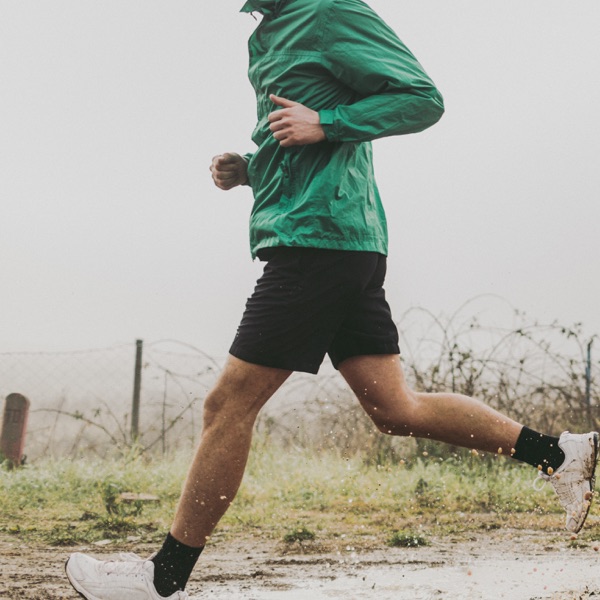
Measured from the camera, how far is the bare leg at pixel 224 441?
2699mm

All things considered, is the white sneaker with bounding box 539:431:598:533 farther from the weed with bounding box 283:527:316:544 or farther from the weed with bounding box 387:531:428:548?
the weed with bounding box 283:527:316:544

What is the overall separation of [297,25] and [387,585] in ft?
7.09

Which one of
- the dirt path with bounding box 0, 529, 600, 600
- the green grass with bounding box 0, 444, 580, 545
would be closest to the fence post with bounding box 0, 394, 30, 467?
the green grass with bounding box 0, 444, 580, 545

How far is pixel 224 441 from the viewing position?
8.87ft

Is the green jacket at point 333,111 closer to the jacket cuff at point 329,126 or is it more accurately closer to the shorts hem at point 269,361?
the jacket cuff at point 329,126

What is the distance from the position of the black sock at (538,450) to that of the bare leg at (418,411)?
3cm

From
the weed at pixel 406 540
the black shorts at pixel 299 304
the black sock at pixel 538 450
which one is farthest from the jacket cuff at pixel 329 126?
the weed at pixel 406 540

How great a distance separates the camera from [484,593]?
3.27 metres

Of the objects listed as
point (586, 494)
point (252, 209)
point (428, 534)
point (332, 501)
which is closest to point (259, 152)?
point (252, 209)

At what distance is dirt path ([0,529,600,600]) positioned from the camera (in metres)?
3.28

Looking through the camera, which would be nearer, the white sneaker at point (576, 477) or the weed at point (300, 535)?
the white sneaker at point (576, 477)

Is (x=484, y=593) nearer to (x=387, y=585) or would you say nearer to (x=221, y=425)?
(x=387, y=585)

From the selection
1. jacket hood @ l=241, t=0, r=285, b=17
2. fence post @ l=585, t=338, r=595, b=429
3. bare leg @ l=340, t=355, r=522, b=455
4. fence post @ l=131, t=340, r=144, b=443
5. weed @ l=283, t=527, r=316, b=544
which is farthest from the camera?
fence post @ l=131, t=340, r=144, b=443

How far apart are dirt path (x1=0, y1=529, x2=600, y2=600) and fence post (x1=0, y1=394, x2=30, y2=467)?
7.65ft
